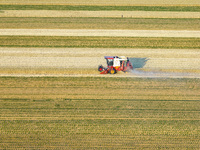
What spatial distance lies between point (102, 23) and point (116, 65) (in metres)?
10.1

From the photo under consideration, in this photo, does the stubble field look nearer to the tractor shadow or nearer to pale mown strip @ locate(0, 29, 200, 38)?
the tractor shadow

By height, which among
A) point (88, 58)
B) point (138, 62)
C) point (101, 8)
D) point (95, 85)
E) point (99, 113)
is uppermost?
point (101, 8)

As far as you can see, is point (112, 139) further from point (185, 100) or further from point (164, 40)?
point (164, 40)

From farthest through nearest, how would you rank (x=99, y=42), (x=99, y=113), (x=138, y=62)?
(x=99, y=42) → (x=138, y=62) → (x=99, y=113)

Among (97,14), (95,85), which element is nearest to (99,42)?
(97,14)

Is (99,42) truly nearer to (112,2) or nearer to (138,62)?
(138,62)

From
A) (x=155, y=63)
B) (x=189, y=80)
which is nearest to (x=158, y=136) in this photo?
(x=189, y=80)

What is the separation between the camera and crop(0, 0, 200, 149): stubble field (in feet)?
53.0

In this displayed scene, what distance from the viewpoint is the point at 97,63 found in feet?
74.1

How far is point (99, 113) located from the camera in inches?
691

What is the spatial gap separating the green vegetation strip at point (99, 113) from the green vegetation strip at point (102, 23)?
32.1 feet

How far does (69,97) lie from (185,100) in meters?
10.1

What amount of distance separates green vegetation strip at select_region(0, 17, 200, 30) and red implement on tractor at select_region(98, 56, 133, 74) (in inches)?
343

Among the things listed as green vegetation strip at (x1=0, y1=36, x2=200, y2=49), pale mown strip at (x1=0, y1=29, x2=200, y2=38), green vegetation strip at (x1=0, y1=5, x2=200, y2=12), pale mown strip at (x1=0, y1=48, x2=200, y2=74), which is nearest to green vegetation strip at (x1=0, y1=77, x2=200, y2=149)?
pale mown strip at (x1=0, y1=48, x2=200, y2=74)
